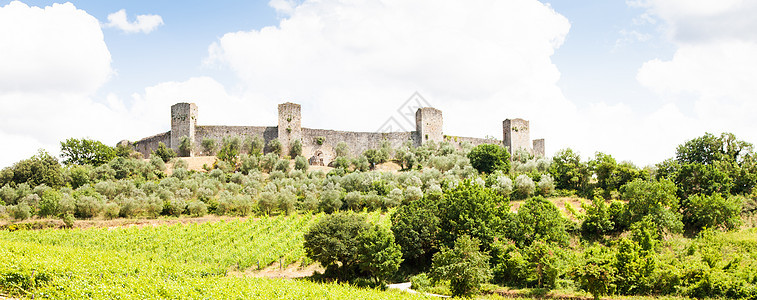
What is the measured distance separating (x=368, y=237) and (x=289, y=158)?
26.0 m

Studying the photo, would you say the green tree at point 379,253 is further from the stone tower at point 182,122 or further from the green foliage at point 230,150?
the stone tower at point 182,122

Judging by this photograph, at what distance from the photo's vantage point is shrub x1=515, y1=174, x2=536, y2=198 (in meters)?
37.0

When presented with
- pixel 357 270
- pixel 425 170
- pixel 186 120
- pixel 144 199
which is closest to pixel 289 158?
pixel 186 120

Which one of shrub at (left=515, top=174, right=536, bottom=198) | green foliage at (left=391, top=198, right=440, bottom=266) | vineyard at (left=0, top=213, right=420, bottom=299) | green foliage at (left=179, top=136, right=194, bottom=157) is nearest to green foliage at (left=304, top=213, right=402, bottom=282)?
green foliage at (left=391, top=198, right=440, bottom=266)

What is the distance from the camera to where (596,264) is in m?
20.6

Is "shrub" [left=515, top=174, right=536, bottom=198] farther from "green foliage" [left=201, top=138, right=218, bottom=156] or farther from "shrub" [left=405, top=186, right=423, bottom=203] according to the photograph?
"green foliage" [left=201, top=138, right=218, bottom=156]

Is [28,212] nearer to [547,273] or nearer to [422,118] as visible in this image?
[547,273]

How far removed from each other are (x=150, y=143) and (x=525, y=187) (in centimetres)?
3315

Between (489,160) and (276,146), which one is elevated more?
(276,146)

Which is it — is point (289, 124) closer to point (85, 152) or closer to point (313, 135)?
point (313, 135)

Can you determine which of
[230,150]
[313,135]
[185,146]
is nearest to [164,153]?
[185,146]

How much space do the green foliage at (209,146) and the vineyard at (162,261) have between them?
1693 cm

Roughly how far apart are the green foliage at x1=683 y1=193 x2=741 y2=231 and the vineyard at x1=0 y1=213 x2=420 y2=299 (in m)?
16.5

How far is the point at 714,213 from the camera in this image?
90.3 feet
